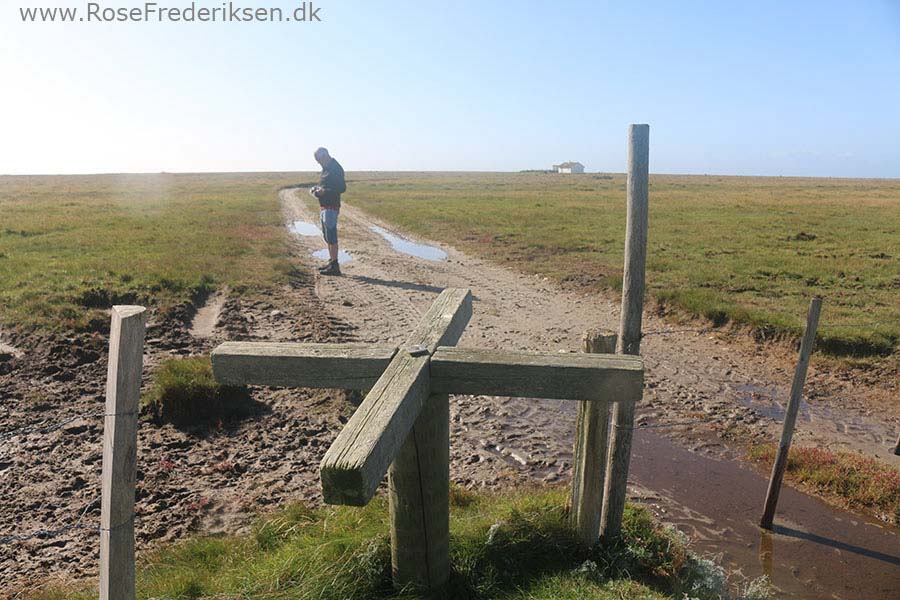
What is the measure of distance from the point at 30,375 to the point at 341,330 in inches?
165

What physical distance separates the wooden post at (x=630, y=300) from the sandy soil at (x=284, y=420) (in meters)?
1.77

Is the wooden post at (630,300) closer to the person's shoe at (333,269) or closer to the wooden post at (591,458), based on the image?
the wooden post at (591,458)

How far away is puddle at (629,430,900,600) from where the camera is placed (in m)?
4.66

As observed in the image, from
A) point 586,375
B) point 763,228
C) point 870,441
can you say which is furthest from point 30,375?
point 763,228

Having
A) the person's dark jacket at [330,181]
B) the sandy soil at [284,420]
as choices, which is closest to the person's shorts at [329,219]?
the person's dark jacket at [330,181]

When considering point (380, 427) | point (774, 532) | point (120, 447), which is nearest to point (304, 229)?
point (774, 532)

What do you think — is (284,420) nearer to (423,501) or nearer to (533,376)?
(423,501)

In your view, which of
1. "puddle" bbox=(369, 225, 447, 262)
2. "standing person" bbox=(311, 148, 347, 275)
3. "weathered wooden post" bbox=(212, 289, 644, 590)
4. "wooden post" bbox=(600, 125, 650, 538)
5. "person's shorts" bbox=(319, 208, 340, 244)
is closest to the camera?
"weathered wooden post" bbox=(212, 289, 644, 590)

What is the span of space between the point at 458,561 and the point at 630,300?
1.97 m

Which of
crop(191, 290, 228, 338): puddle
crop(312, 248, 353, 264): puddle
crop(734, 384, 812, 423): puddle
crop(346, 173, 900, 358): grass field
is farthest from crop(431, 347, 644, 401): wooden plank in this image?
crop(312, 248, 353, 264): puddle

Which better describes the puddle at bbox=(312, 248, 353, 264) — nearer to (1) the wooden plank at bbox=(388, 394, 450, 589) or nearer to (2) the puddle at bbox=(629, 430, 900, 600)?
(2) the puddle at bbox=(629, 430, 900, 600)

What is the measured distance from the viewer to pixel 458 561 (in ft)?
12.3

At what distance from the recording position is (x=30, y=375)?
7699mm

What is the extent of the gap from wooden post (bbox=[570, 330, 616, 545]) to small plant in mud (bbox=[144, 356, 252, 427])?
430cm
